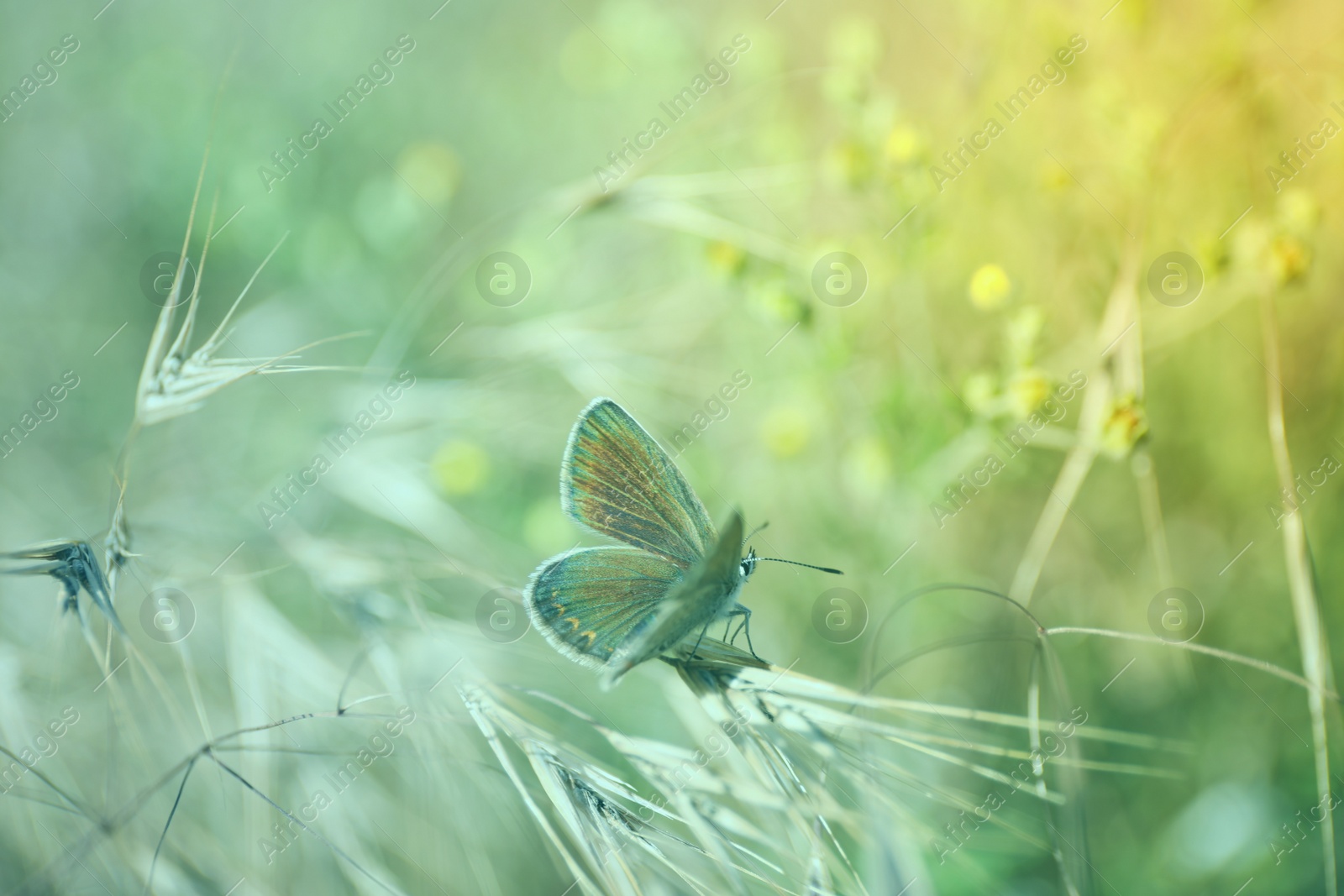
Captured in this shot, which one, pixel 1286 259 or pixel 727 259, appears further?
pixel 727 259

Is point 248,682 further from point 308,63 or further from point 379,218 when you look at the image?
point 308,63

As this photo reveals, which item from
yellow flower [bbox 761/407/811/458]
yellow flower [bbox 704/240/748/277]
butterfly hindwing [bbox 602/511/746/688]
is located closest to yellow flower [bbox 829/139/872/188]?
yellow flower [bbox 704/240/748/277]

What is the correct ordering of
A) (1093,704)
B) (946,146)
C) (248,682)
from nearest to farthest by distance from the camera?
(248,682) → (946,146) → (1093,704)

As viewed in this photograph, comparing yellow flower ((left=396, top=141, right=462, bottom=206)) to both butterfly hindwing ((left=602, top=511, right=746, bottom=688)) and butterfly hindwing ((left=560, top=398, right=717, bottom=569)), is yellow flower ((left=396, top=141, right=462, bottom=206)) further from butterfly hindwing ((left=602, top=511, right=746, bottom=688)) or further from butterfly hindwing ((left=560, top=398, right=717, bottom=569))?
butterfly hindwing ((left=602, top=511, right=746, bottom=688))

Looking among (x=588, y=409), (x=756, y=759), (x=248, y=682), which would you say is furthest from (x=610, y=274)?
(x=756, y=759)

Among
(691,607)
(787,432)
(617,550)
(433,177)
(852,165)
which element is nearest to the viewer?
(691,607)

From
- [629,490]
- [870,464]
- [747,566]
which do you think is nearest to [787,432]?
[870,464]

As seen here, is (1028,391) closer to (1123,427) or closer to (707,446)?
(1123,427)
